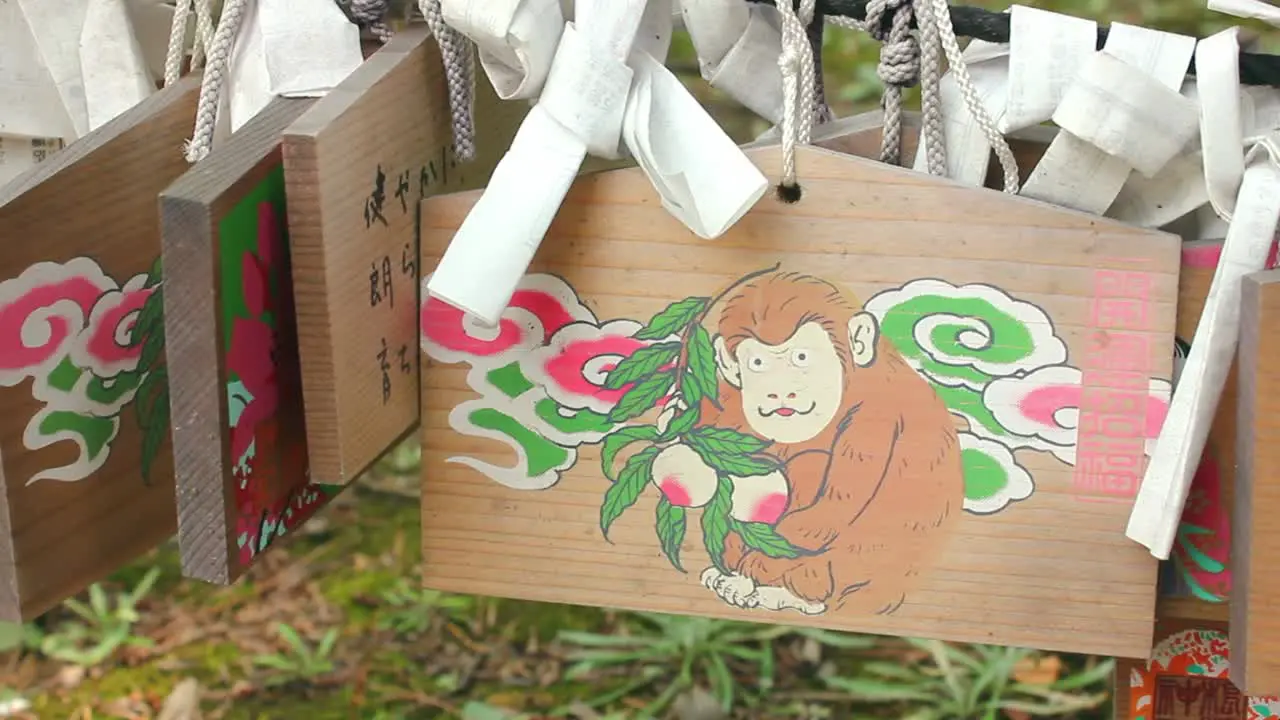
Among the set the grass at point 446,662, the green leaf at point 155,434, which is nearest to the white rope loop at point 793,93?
the green leaf at point 155,434

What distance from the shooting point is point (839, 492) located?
781mm

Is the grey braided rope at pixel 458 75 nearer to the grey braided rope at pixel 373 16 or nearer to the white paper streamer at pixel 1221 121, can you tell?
the grey braided rope at pixel 373 16

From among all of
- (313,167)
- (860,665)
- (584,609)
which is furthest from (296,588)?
(313,167)

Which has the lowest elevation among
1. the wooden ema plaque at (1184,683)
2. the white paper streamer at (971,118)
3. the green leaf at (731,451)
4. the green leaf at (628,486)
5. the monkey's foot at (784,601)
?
the wooden ema plaque at (1184,683)

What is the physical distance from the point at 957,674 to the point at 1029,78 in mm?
1114

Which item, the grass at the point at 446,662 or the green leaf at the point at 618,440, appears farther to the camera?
the grass at the point at 446,662

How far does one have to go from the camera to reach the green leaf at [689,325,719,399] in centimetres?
77

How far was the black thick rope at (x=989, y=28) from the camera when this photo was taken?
73 centimetres

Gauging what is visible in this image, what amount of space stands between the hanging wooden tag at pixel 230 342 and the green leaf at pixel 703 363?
24 cm

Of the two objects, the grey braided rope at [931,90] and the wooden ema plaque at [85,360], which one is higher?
the grey braided rope at [931,90]

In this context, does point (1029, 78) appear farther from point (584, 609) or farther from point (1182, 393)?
point (584, 609)

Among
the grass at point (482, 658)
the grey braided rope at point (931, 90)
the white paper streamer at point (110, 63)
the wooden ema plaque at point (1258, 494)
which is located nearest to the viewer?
the wooden ema plaque at point (1258, 494)

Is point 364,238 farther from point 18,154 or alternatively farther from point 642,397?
point 18,154

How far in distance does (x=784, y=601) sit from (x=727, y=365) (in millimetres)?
154
